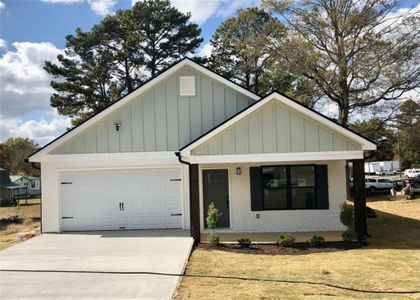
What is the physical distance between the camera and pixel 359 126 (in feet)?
99.1

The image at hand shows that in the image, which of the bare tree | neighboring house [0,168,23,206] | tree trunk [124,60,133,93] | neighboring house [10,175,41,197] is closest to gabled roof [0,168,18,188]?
Result: neighboring house [0,168,23,206]

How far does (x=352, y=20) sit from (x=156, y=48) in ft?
53.1

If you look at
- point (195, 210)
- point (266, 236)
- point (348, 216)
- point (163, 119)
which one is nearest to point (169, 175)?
point (163, 119)

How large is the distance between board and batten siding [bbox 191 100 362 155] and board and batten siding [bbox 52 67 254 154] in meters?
2.62

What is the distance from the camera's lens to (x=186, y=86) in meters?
15.5

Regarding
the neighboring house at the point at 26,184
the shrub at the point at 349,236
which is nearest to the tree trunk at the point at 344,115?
the shrub at the point at 349,236

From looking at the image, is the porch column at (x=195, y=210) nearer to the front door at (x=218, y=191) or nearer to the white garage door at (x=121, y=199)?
the front door at (x=218, y=191)

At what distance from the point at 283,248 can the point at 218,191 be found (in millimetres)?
3785

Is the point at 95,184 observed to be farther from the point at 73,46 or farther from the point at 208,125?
the point at 73,46

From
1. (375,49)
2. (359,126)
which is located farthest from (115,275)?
(359,126)

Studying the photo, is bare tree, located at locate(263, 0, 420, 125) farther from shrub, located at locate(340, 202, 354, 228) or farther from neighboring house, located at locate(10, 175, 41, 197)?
neighboring house, located at locate(10, 175, 41, 197)

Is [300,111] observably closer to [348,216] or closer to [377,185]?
[348,216]

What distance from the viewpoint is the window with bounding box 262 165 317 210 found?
14.5m

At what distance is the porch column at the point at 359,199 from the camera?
12.6 metres
